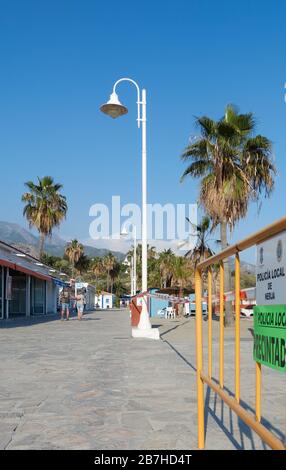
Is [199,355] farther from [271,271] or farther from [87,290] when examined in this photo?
[87,290]

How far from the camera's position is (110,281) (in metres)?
109

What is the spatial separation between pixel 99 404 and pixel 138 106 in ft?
46.9

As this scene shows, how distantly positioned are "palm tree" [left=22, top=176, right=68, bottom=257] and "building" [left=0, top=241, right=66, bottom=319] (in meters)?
3.75

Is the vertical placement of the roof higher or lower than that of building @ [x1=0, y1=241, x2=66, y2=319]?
higher

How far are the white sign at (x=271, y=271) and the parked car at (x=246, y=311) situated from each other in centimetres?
17

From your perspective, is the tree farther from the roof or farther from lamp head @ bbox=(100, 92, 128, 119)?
lamp head @ bbox=(100, 92, 128, 119)

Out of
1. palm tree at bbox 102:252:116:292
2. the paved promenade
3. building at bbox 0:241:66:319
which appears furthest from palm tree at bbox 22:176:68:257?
palm tree at bbox 102:252:116:292

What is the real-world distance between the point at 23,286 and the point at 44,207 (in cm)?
928

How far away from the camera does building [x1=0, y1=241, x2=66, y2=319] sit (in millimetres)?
26531

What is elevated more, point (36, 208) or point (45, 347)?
point (36, 208)

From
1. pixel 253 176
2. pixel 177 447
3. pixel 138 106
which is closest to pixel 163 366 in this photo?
pixel 177 447

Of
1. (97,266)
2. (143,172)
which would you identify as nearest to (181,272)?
(143,172)

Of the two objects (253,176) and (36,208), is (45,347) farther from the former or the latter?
(36,208)

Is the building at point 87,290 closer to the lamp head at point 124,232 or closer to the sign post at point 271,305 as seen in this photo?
the lamp head at point 124,232
